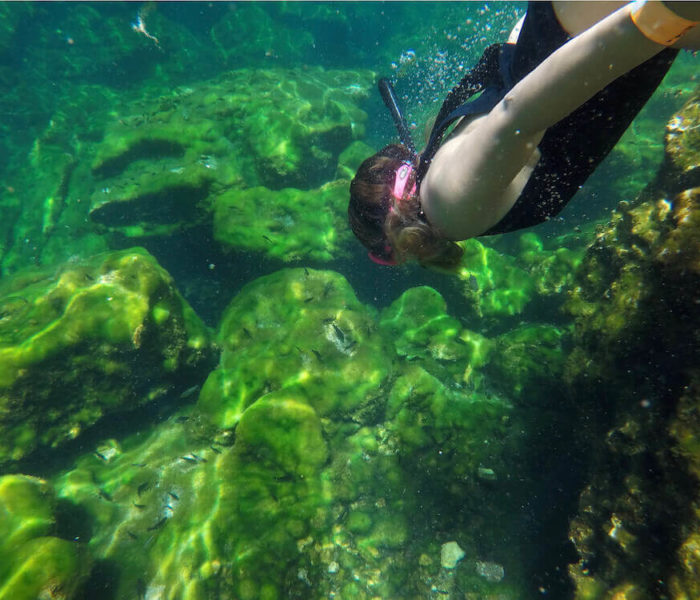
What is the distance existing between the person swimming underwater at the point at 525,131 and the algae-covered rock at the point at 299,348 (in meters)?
4.13

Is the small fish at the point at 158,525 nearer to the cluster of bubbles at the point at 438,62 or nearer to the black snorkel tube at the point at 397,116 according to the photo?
the black snorkel tube at the point at 397,116

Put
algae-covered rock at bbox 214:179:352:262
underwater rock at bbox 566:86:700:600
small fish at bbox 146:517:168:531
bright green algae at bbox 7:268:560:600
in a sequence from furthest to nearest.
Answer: algae-covered rock at bbox 214:179:352:262 → small fish at bbox 146:517:168:531 → bright green algae at bbox 7:268:560:600 → underwater rock at bbox 566:86:700:600

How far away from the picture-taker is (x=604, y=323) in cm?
407

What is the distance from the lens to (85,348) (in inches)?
232

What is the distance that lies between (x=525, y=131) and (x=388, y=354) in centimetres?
563

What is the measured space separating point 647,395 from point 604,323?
2.82 ft

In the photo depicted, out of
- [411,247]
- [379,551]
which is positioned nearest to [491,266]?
[379,551]

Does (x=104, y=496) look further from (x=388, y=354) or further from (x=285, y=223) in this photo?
(x=285, y=223)

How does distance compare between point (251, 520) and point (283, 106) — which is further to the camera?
point (283, 106)

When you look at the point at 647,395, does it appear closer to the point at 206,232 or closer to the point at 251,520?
the point at 251,520

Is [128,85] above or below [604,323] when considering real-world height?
above

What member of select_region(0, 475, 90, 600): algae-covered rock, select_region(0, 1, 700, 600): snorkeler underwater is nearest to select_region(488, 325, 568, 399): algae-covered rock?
select_region(0, 1, 700, 600): snorkeler underwater

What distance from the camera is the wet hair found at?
1.89 meters

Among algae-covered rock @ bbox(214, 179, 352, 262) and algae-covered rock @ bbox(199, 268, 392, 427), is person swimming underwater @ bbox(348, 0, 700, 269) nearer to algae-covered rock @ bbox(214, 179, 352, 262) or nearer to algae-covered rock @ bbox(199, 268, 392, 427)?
algae-covered rock @ bbox(199, 268, 392, 427)
